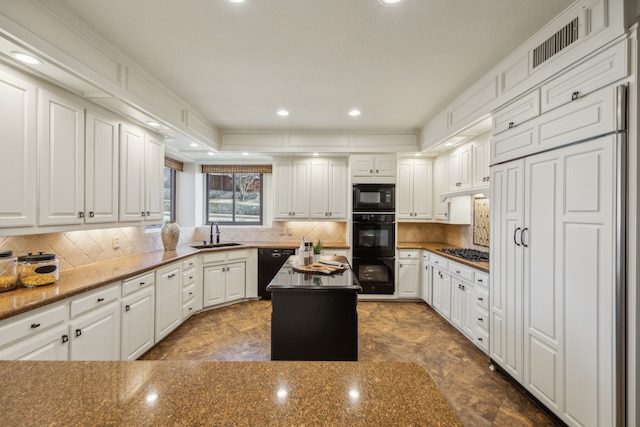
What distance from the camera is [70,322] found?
1883mm

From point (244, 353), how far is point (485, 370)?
2.29 m

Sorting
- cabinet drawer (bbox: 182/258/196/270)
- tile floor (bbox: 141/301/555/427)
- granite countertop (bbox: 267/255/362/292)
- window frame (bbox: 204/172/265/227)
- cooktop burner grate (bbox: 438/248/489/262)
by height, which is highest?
window frame (bbox: 204/172/265/227)

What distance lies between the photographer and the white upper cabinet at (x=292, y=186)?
476 cm

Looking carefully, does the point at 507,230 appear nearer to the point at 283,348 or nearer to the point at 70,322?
the point at 283,348

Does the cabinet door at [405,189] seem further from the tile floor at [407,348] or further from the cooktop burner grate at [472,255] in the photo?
the tile floor at [407,348]

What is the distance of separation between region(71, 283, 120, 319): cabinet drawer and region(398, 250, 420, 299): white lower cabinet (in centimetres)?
360

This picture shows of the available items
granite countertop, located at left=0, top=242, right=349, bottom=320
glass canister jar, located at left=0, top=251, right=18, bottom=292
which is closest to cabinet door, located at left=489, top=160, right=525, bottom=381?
granite countertop, located at left=0, top=242, right=349, bottom=320

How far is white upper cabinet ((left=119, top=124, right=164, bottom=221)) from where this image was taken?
108 inches

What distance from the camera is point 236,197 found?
5.33 m

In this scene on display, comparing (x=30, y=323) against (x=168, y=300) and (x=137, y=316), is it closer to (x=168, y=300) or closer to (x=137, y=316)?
(x=137, y=316)

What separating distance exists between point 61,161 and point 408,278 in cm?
427

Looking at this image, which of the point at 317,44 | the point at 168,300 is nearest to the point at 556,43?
the point at 317,44

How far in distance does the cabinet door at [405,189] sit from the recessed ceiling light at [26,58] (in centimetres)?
420

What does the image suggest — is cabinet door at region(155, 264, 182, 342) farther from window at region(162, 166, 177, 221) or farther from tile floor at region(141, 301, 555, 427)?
window at region(162, 166, 177, 221)
